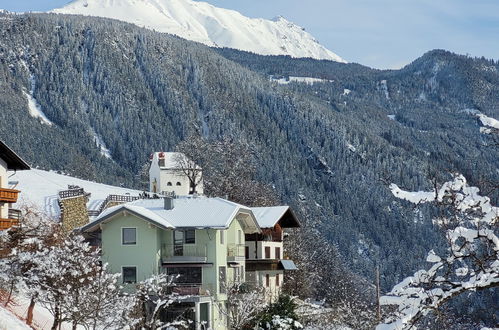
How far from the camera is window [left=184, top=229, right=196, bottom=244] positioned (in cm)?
5906

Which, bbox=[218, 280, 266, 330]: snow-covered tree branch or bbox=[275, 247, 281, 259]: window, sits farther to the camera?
bbox=[275, 247, 281, 259]: window

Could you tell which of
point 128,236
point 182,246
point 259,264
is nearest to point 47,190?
point 128,236

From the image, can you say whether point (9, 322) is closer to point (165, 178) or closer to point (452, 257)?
point (452, 257)

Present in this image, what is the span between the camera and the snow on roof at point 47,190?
6750 cm

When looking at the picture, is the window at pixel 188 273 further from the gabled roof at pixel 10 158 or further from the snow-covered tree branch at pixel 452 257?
the snow-covered tree branch at pixel 452 257

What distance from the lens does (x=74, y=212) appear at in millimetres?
68375

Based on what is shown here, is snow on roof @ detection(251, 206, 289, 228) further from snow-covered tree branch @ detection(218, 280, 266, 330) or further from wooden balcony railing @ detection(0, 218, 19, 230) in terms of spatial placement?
wooden balcony railing @ detection(0, 218, 19, 230)


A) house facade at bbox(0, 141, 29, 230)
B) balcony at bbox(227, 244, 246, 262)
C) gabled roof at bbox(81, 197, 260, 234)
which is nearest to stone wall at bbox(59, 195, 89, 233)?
gabled roof at bbox(81, 197, 260, 234)

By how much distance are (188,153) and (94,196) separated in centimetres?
4115

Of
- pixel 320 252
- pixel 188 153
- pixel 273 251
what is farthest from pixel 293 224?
pixel 188 153

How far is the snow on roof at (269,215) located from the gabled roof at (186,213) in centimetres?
431

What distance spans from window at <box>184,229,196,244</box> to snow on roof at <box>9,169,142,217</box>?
10720 mm

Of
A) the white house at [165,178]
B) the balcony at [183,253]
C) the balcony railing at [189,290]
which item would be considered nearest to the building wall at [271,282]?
the balcony at [183,253]

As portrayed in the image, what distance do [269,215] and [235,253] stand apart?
29.9ft
